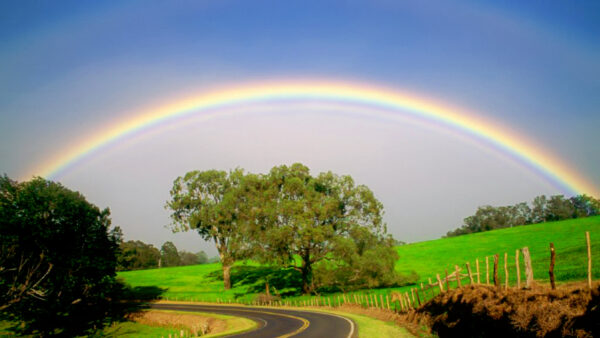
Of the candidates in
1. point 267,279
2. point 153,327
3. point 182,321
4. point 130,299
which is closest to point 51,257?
point 153,327

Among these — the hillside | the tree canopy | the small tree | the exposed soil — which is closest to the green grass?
the tree canopy

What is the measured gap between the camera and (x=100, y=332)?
4297cm

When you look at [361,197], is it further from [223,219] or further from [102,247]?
[102,247]

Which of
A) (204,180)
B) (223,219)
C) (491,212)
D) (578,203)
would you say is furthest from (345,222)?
(578,203)

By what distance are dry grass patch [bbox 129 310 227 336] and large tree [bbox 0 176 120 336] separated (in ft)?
18.5

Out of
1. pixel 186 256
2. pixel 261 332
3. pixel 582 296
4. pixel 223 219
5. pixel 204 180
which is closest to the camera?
pixel 582 296

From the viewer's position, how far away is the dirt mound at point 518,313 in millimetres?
11305

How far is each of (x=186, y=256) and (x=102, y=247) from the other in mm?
150768

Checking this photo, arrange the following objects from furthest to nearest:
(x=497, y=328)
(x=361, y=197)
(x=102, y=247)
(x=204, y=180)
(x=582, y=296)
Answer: (x=204, y=180) < (x=361, y=197) < (x=102, y=247) < (x=497, y=328) < (x=582, y=296)

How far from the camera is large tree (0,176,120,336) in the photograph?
38.2 metres

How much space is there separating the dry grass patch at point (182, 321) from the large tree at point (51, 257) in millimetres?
5630

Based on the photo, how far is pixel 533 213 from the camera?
156625 mm

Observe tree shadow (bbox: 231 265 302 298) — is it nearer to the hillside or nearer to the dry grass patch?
the dry grass patch

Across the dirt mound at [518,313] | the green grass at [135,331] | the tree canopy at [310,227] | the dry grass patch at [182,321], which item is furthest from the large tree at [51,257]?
the dirt mound at [518,313]
